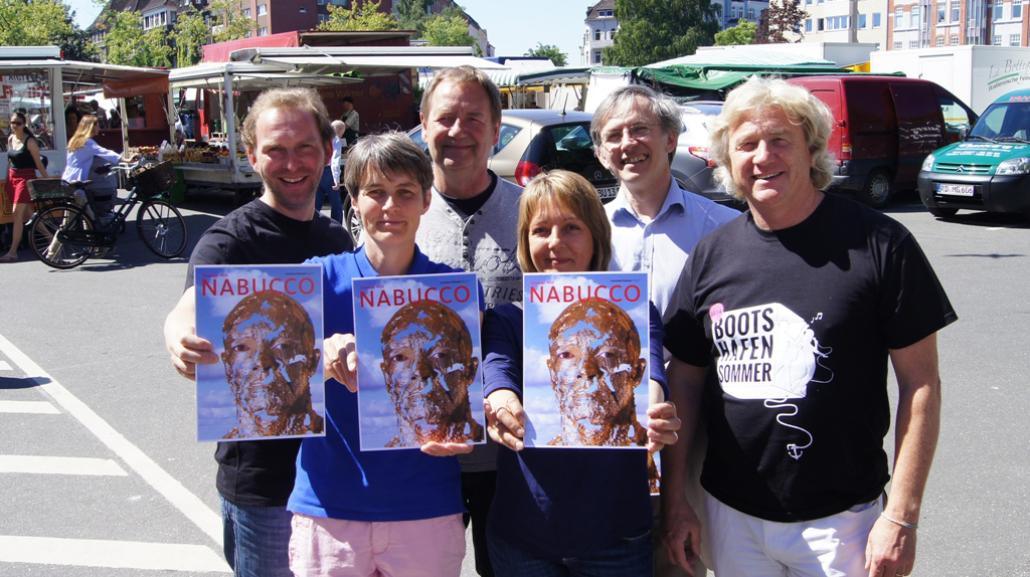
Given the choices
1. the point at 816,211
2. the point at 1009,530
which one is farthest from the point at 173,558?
the point at 1009,530

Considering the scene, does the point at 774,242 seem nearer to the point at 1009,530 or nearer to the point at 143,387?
the point at 1009,530

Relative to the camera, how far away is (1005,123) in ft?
49.4

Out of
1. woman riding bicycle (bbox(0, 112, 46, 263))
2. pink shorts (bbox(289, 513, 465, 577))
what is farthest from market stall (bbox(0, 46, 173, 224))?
pink shorts (bbox(289, 513, 465, 577))

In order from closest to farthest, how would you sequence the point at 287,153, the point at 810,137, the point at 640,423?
the point at 640,423 → the point at 810,137 → the point at 287,153

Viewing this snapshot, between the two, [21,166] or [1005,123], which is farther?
[1005,123]

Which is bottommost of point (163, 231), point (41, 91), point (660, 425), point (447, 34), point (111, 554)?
point (111, 554)

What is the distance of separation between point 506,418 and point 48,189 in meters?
11.8

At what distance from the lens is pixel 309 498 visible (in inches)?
93.7

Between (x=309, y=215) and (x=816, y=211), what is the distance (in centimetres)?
Answer: 141

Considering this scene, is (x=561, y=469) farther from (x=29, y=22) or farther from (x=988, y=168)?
(x=29, y=22)

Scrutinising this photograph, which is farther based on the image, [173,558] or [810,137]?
[173,558]

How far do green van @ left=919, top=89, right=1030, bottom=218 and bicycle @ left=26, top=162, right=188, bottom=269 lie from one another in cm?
1127

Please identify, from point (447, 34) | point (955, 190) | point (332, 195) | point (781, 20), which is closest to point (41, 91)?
point (332, 195)

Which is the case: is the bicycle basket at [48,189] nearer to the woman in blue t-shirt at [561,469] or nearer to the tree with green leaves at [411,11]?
the woman in blue t-shirt at [561,469]
